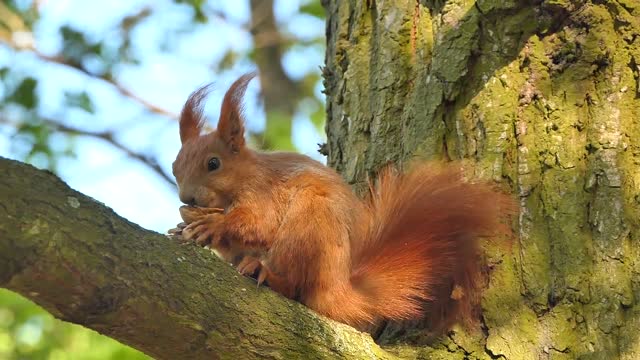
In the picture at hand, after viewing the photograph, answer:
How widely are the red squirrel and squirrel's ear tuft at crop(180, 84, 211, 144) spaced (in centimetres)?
43

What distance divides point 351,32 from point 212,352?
131cm

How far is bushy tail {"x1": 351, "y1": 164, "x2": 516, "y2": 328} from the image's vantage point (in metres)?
2.11

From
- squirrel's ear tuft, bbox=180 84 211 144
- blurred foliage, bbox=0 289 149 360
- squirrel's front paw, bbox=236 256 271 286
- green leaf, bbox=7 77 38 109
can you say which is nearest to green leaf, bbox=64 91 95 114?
green leaf, bbox=7 77 38 109

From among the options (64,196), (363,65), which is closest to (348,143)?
(363,65)

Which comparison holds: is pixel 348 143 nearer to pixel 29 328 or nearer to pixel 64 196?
pixel 64 196

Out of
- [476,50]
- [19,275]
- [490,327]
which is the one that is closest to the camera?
[19,275]

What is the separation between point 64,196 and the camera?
146cm

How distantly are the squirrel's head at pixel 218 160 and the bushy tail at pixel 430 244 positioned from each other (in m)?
0.48

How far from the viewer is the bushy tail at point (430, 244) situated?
6.91ft

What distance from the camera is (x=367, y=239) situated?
230cm

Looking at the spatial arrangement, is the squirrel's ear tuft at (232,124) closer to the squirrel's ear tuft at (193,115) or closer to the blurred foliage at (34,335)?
the squirrel's ear tuft at (193,115)

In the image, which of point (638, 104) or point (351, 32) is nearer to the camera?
point (638, 104)

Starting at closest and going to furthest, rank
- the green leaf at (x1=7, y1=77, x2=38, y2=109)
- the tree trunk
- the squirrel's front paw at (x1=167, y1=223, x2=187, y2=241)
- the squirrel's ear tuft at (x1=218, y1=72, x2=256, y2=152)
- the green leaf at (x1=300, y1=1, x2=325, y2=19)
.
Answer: the tree trunk → the squirrel's front paw at (x1=167, y1=223, x2=187, y2=241) → the squirrel's ear tuft at (x1=218, y1=72, x2=256, y2=152) → the green leaf at (x1=7, y1=77, x2=38, y2=109) → the green leaf at (x1=300, y1=1, x2=325, y2=19)

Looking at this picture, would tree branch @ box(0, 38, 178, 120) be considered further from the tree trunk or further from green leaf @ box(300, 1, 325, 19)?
the tree trunk
